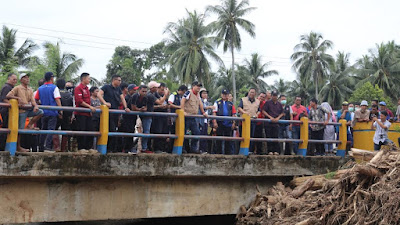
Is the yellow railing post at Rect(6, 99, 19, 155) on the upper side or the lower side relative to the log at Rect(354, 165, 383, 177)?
upper

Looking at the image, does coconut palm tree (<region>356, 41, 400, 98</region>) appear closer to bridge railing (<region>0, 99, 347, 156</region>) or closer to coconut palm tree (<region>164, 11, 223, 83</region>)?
coconut palm tree (<region>164, 11, 223, 83</region>)

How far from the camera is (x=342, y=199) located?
9039 mm

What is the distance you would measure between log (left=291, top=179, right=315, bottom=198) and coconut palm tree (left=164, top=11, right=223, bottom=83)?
29696mm

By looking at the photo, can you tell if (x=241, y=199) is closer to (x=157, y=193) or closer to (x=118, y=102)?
(x=157, y=193)

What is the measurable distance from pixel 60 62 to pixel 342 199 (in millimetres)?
26809

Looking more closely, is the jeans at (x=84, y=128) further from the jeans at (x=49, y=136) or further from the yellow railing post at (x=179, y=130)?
the yellow railing post at (x=179, y=130)

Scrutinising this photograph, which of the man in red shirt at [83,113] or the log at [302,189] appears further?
the log at [302,189]

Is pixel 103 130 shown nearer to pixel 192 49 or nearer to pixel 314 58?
pixel 192 49

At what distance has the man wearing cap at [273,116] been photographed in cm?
1123

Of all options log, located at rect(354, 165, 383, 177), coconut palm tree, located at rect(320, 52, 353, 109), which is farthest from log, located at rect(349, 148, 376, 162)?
coconut palm tree, located at rect(320, 52, 353, 109)

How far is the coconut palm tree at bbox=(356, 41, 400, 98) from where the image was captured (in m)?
45.6

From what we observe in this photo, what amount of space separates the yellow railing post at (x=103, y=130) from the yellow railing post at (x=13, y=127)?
1408 mm

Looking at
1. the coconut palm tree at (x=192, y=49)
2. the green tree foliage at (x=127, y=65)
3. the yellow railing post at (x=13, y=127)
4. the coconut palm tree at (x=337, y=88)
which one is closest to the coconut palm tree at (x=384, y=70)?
the coconut palm tree at (x=337, y=88)

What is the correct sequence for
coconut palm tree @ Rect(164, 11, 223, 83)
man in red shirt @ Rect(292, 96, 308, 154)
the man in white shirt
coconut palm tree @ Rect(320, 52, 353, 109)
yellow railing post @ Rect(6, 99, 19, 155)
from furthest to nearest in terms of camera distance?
coconut palm tree @ Rect(320, 52, 353, 109), coconut palm tree @ Rect(164, 11, 223, 83), man in red shirt @ Rect(292, 96, 308, 154), the man in white shirt, yellow railing post @ Rect(6, 99, 19, 155)
